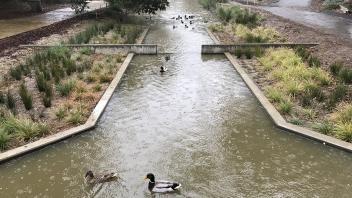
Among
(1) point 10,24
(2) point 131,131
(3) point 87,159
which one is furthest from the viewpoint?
(1) point 10,24

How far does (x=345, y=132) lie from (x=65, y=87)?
842 cm

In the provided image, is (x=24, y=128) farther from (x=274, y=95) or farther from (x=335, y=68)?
(x=335, y=68)

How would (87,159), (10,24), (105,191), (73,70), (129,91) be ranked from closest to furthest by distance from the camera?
(105,191) < (87,159) < (129,91) < (73,70) < (10,24)

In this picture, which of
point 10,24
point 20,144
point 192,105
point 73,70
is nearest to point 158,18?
point 10,24

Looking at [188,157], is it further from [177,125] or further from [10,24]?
[10,24]

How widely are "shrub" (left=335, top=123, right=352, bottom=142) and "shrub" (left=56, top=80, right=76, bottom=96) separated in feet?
26.8

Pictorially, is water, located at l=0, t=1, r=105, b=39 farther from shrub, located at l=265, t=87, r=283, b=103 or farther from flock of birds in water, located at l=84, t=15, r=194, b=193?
flock of birds in water, located at l=84, t=15, r=194, b=193

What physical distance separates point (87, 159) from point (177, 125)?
113 inches

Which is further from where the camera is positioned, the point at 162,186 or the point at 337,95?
the point at 337,95

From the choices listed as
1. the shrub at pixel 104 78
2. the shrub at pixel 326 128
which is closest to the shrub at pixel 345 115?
the shrub at pixel 326 128

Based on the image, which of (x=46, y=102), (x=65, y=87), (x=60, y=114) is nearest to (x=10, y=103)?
(x=46, y=102)

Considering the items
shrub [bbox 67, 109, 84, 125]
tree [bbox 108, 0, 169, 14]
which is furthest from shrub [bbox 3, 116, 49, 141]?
tree [bbox 108, 0, 169, 14]

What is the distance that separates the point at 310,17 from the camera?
31016 mm

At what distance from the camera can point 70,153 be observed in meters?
10.0
